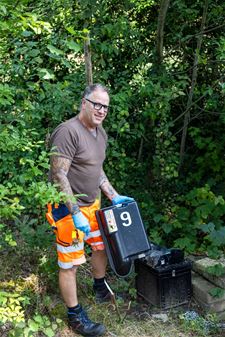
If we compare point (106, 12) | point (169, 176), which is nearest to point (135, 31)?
point (106, 12)

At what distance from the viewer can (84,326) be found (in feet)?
11.3

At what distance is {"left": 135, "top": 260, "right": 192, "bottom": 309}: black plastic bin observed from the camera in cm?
386

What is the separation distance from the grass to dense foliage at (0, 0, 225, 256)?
0.39 m

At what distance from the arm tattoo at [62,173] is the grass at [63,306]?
2.68 ft

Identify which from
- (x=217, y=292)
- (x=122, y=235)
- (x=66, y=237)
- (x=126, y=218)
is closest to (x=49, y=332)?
(x=66, y=237)

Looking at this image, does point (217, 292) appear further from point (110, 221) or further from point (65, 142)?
point (65, 142)

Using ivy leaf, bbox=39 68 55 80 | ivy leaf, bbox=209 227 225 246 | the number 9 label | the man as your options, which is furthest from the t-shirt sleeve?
ivy leaf, bbox=209 227 225 246

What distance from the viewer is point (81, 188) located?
3.46m

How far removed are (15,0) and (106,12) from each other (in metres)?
2.37

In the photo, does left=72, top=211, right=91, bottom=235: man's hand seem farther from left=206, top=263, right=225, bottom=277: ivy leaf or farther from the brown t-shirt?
left=206, top=263, right=225, bottom=277: ivy leaf

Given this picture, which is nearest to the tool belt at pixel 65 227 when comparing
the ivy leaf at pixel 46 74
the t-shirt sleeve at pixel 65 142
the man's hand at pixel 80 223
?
the man's hand at pixel 80 223

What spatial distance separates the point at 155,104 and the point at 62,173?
1.76 m

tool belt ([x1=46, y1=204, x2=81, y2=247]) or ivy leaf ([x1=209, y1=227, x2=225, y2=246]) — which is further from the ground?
tool belt ([x1=46, y1=204, x2=81, y2=247])

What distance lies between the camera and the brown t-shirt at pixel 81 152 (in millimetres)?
3252
